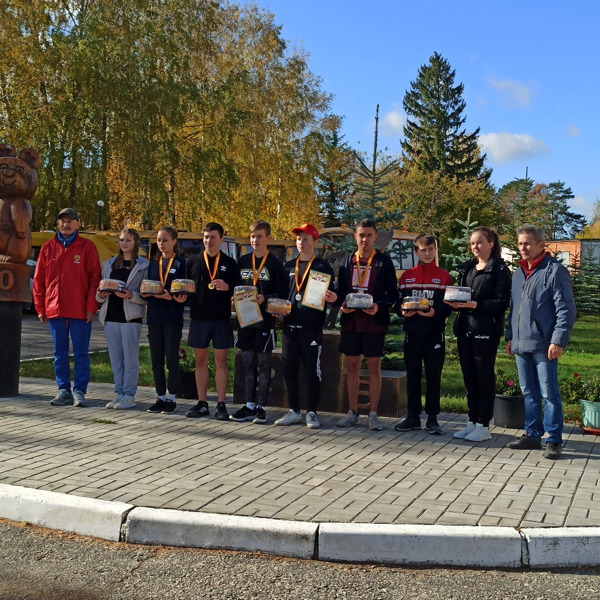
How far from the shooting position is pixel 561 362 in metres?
16.0

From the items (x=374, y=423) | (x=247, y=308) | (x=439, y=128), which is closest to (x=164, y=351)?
(x=247, y=308)

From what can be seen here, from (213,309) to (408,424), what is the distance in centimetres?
241

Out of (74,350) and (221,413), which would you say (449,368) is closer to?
(221,413)

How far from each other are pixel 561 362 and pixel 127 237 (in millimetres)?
10340

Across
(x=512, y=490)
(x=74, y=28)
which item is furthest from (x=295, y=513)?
(x=74, y=28)

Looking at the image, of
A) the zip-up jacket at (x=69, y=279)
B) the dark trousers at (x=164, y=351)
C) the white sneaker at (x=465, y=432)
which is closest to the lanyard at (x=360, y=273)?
the white sneaker at (x=465, y=432)

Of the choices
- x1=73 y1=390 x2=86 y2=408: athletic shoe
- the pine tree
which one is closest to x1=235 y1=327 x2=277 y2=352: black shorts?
x1=73 y1=390 x2=86 y2=408: athletic shoe

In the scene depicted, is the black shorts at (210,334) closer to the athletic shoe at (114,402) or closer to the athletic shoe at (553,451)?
the athletic shoe at (114,402)

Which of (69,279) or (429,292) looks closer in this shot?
(429,292)

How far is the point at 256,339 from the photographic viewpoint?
841 centimetres

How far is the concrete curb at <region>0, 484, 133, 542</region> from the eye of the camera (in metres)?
4.85

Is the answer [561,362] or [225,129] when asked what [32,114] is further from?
[561,362]

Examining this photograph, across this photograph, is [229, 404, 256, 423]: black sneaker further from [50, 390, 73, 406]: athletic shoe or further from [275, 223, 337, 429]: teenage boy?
[50, 390, 73, 406]: athletic shoe

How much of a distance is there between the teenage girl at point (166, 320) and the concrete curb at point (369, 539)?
3.98 meters
